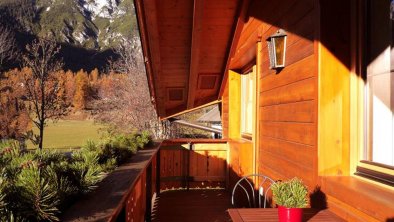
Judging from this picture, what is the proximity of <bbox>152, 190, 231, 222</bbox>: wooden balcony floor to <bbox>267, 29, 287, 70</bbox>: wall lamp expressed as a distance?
8.58 ft

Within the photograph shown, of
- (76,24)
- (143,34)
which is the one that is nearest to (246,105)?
(143,34)

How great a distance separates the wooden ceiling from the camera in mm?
5059

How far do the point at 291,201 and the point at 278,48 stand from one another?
6.58 feet

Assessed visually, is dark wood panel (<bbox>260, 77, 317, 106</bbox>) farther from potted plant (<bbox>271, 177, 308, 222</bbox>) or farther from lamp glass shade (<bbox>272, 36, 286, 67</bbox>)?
potted plant (<bbox>271, 177, 308, 222</bbox>)

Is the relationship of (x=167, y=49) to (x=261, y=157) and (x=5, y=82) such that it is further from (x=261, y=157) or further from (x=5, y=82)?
(x=5, y=82)

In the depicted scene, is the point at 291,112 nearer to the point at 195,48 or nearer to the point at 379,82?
the point at 379,82

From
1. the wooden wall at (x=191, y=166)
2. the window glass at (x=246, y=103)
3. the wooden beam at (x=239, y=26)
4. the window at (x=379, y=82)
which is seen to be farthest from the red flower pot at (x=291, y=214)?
the wooden wall at (x=191, y=166)

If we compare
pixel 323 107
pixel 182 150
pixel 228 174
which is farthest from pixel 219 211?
pixel 323 107

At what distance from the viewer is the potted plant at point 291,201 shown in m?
1.96

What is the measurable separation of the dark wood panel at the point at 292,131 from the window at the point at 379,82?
0.45m

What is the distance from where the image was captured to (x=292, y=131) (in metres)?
3.37

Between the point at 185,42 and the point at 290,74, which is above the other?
the point at 185,42

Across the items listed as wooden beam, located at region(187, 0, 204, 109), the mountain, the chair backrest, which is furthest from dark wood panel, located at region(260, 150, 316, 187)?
the mountain

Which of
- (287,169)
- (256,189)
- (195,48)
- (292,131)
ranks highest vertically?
(195,48)
